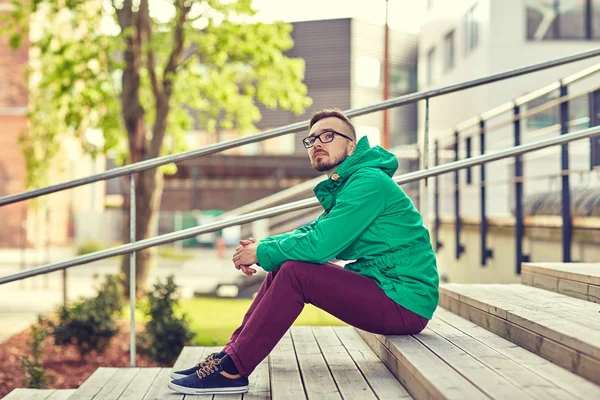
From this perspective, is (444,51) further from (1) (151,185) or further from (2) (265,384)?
(2) (265,384)

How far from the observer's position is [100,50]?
402 inches

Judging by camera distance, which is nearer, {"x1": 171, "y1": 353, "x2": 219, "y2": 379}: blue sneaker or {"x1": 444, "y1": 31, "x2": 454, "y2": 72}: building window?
{"x1": 171, "y1": 353, "x2": 219, "y2": 379}: blue sneaker

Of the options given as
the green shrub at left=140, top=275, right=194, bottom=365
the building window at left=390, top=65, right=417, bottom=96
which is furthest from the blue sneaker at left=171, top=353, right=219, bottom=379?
the building window at left=390, top=65, right=417, bottom=96

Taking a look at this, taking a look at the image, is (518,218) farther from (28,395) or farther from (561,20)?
(561,20)

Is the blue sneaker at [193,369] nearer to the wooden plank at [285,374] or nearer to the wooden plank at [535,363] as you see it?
the wooden plank at [285,374]

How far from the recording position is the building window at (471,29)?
18.1 metres

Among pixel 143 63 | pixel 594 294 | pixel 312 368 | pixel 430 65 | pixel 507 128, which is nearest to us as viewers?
pixel 312 368

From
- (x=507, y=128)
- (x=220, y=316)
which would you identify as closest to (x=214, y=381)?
(x=220, y=316)

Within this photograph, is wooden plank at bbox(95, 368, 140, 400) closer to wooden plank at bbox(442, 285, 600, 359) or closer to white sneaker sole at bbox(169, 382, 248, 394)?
white sneaker sole at bbox(169, 382, 248, 394)

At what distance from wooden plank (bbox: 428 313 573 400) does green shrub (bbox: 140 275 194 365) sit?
2867 millimetres

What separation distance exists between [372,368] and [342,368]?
0.13 meters

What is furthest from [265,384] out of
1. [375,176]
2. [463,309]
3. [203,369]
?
[463,309]

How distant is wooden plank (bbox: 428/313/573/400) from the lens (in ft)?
8.32

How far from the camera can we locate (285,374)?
132 inches
